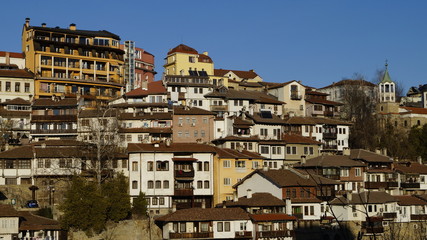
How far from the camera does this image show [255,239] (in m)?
61.2

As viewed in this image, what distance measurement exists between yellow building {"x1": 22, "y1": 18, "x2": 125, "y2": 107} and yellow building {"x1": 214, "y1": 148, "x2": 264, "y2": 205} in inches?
1099

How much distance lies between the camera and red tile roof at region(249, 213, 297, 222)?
6208 cm

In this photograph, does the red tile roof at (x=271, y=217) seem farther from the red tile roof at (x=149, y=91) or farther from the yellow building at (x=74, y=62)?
the yellow building at (x=74, y=62)

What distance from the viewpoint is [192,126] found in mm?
83875

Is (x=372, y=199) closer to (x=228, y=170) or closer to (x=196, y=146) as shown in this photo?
(x=228, y=170)

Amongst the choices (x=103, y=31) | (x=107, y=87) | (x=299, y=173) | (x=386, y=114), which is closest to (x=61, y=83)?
(x=107, y=87)

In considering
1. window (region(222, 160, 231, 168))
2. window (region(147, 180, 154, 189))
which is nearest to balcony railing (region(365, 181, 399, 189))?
window (region(222, 160, 231, 168))

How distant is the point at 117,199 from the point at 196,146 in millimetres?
Answer: 15095

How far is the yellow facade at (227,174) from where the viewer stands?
2854 inches

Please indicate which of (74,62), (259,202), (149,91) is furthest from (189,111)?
(74,62)

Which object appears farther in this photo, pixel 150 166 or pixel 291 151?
pixel 291 151

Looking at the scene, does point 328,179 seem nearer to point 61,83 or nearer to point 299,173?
point 299,173

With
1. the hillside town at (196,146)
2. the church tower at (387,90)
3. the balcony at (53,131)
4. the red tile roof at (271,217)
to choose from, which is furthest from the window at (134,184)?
the church tower at (387,90)

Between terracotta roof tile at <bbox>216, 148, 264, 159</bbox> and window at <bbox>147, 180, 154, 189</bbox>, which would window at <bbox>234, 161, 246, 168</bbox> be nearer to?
terracotta roof tile at <bbox>216, 148, 264, 159</bbox>
